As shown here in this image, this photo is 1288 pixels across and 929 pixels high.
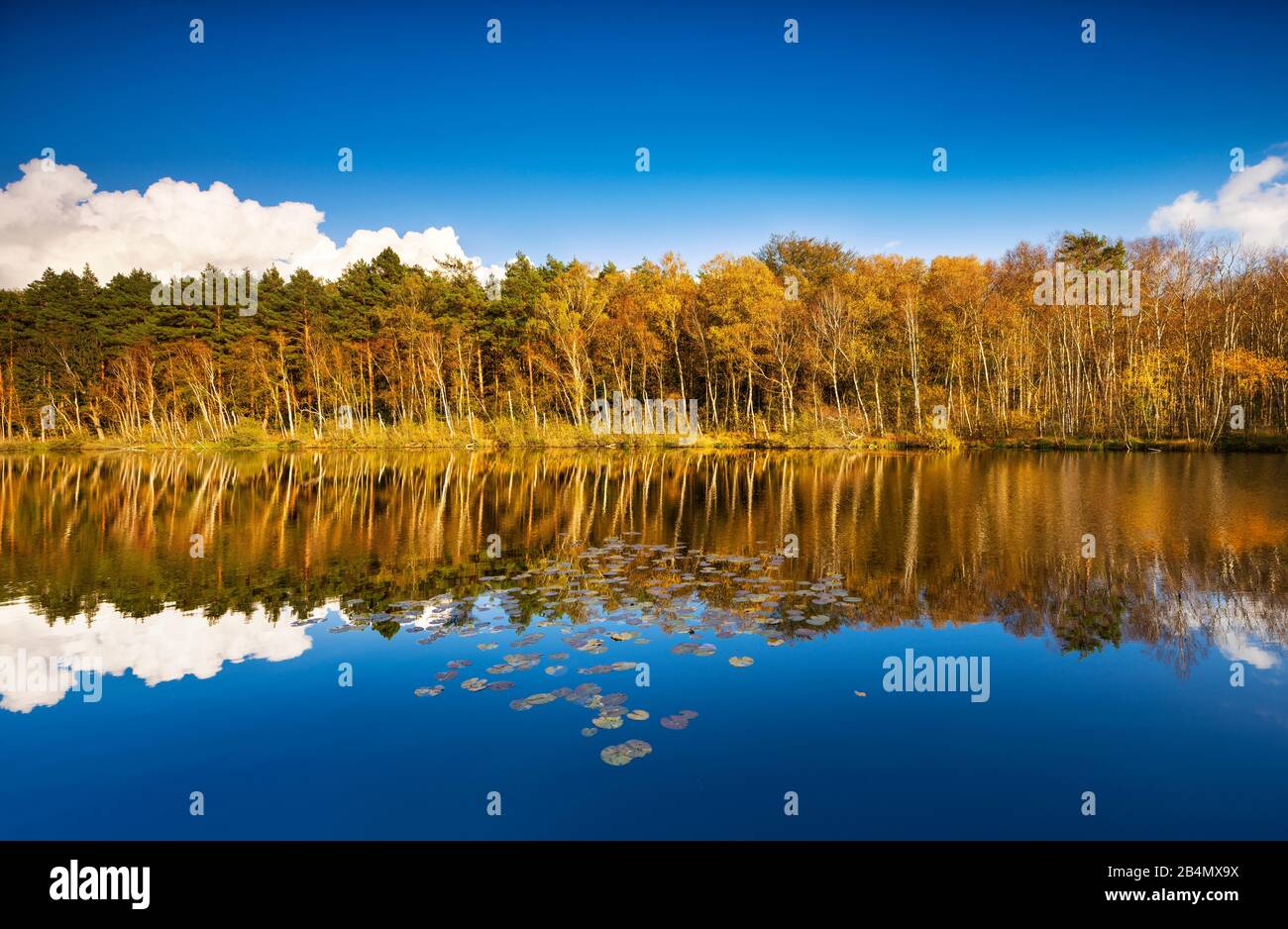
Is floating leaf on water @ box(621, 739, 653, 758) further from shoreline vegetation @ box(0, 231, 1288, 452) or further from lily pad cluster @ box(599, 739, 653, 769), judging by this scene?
shoreline vegetation @ box(0, 231, 1288, 452)

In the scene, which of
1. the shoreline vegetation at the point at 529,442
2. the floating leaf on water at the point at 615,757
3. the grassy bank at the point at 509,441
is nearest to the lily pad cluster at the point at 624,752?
the floating leaf on water at the point at 615,757

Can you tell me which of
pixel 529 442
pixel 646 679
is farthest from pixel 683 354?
pixel 646 679

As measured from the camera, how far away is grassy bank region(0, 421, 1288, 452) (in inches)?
1971

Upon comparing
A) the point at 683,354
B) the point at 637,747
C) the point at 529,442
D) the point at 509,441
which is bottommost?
the point at 637,747

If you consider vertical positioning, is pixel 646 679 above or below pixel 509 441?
below

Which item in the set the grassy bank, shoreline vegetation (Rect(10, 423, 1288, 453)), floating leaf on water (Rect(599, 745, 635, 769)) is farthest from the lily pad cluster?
the grassy bank

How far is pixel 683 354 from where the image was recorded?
205ft

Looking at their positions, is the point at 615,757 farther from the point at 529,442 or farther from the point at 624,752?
the point at 529,442

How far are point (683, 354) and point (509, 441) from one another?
61.0 ft

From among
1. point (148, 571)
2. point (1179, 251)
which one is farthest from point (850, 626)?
point (1179, 251)

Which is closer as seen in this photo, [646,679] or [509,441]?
[646,679]

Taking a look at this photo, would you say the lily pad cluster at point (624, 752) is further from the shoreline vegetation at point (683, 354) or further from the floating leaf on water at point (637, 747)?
the shoreline vegetation at point (683, 354)
